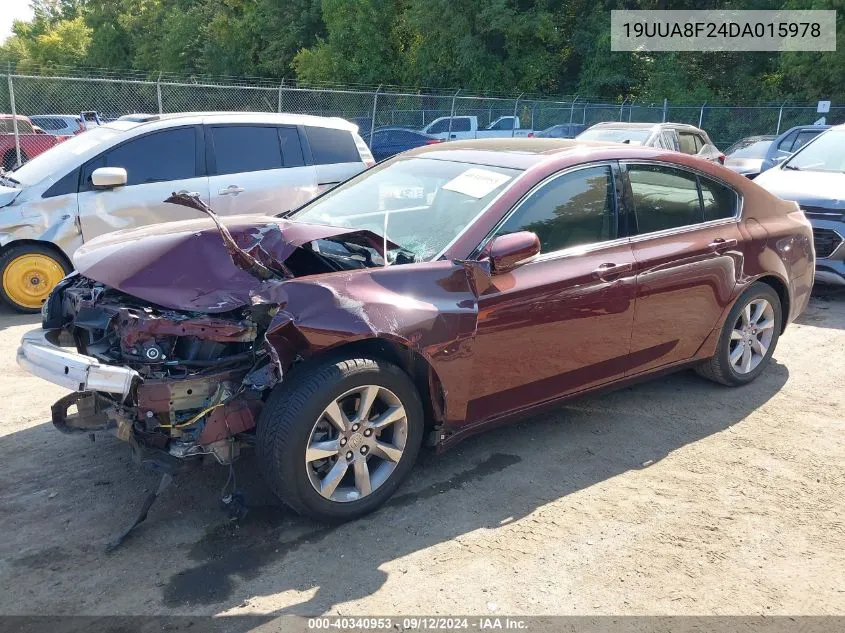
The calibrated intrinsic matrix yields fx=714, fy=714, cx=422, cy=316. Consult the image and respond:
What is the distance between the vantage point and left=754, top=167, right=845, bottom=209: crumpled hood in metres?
7.48

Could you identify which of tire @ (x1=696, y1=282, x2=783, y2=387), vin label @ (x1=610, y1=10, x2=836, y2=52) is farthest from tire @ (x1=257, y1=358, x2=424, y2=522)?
vin label @ (x1=610, y1=10, x2=836, y2=52)

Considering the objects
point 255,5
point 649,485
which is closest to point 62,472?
point 649,485

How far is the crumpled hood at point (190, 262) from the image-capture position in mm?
3213

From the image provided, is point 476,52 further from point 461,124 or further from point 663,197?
point 663,197

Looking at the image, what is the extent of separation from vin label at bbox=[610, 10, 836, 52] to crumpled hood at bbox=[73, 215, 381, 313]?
85.3ft

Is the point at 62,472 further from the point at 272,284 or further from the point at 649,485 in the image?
the point at 649,485

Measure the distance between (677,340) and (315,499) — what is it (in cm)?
252

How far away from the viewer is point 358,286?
3273 millimetres

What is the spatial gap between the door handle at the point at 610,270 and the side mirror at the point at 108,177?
4.64 meters

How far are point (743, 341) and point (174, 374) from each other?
12.5 ft

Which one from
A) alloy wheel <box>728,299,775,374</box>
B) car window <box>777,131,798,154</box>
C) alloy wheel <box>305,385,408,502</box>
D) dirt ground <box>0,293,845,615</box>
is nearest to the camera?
dirt ground <box>0,293,845,615</box>

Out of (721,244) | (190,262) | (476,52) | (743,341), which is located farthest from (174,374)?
(476,52)

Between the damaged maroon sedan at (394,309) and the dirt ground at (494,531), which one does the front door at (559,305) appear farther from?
the dirt ground at (494,531)

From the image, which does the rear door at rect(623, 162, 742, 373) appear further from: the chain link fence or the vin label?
the vin label
